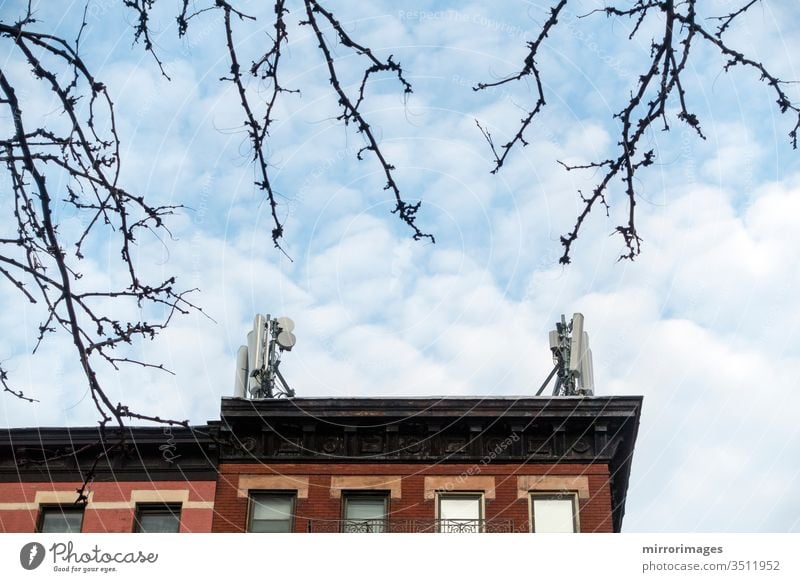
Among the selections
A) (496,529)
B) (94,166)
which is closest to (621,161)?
(94,166)

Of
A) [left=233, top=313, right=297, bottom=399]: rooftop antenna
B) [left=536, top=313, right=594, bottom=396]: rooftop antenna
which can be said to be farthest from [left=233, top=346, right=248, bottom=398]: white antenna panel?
[left=536, top=313, right=594, bottom=396]: rooftop antenna

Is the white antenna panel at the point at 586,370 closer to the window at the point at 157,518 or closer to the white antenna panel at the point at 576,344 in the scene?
the white antenna panel at the point at 576,344

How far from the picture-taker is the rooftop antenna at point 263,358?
1029 inches

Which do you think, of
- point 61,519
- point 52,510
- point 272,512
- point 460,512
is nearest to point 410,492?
point 460,512

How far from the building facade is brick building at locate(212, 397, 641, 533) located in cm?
3

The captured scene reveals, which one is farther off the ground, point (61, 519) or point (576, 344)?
point (576, 344)

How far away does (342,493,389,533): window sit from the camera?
23.4m

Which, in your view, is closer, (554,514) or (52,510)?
(554,514)

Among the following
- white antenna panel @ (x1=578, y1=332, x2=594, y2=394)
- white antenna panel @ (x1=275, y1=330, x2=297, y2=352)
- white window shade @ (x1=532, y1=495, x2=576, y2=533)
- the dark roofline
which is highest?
white antenna panel @ (x1=275, y1=330, x2=297, y2=352)

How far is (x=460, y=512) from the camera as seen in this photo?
23.9 m

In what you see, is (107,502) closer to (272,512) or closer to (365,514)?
(272,512)

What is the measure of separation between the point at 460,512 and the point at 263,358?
623cm

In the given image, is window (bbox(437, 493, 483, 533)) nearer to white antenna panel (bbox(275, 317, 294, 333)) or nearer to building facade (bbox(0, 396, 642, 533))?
building facade (bbox(0, 396, 642, 533))

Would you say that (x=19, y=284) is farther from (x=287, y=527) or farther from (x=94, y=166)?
(x=287, y=527)
